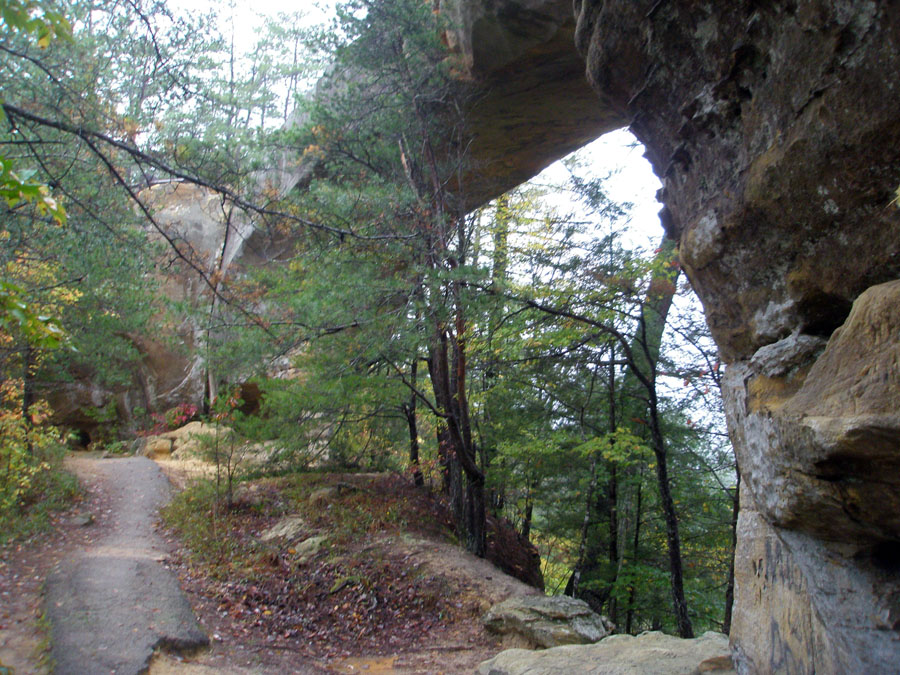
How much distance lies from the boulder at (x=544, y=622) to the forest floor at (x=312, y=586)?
24 cm

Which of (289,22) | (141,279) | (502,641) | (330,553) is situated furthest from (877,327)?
(289,22)

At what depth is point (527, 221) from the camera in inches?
391

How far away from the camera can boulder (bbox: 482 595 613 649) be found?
273 inches

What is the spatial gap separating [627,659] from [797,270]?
11.7 feet

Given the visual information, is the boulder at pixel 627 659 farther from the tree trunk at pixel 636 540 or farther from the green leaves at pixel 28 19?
the green leaves at pixel 28 19

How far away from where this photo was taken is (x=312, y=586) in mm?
7969

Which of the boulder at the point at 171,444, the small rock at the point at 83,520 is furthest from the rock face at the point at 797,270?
the boulder at the point at 171,444

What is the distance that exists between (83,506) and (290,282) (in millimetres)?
5219

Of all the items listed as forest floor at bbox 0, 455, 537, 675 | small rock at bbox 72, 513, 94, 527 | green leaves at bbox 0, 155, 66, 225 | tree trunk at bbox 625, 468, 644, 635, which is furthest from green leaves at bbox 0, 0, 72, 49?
tree trunk at bbox 625, 468, 644, 635

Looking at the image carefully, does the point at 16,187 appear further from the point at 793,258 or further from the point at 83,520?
the point at 83,520

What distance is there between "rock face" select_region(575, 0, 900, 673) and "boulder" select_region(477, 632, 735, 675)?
0.71m

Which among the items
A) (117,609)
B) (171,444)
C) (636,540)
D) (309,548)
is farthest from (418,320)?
(171,444)

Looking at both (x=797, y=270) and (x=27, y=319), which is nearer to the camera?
(x=27, y=319)

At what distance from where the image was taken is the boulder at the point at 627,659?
4.77 m
